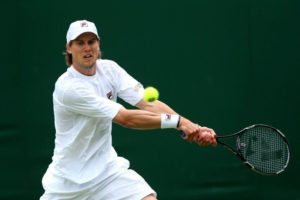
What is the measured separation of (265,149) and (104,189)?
126 cm

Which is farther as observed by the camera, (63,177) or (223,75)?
(223,75)

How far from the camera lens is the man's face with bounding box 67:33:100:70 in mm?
5562

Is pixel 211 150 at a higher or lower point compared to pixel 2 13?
lower

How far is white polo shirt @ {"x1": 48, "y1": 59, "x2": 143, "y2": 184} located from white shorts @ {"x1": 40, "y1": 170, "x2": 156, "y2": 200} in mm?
49

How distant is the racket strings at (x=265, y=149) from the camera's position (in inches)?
230

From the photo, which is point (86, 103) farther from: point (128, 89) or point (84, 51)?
point (128, 89)

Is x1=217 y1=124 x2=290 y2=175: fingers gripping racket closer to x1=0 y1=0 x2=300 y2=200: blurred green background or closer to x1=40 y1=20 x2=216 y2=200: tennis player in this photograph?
x1=40 y1=20 x2=216 y2=200: tennis player

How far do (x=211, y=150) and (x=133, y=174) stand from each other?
1.95 meters

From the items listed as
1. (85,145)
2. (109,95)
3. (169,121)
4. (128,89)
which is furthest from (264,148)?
(85,145)

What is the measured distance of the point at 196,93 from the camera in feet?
24.5

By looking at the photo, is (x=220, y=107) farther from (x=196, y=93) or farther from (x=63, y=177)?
(x=63, y=177)

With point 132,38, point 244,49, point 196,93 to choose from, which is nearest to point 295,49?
point 244,49

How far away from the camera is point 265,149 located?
19.4 ft

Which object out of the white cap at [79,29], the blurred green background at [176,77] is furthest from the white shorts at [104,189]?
the blurred green background at [176,77]
